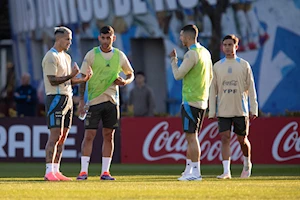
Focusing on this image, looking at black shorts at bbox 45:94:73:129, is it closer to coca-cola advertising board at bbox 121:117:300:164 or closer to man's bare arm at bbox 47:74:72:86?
man's bare arm at bbox 47:74:72:86

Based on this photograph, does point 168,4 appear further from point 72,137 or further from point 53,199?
point 53,199

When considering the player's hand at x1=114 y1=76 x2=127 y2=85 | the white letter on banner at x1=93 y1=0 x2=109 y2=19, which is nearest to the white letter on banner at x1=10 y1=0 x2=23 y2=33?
the white letter on banner at x1=93 y1=0 x2=109 y2=19

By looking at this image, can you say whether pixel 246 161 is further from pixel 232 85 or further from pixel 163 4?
pixel 163 4

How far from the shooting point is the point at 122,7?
36844mm

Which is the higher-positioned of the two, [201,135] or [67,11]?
[67,11]

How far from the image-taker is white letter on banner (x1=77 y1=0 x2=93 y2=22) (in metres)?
38.8

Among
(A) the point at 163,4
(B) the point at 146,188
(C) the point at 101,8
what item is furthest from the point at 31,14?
(B) the point at 146,188

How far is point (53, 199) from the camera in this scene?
473 inches

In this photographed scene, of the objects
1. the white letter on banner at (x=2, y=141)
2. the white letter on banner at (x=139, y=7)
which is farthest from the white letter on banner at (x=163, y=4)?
the white letter on banner at (x=2, y=141)

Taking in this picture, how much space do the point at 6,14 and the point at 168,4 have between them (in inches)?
640

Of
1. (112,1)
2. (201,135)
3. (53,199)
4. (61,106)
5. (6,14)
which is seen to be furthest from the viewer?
(6,14)

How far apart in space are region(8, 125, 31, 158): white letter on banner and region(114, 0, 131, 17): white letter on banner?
14176 mm

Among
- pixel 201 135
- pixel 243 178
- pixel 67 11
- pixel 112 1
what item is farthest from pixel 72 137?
pixel 67 11

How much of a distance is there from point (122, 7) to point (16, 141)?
574 inches
